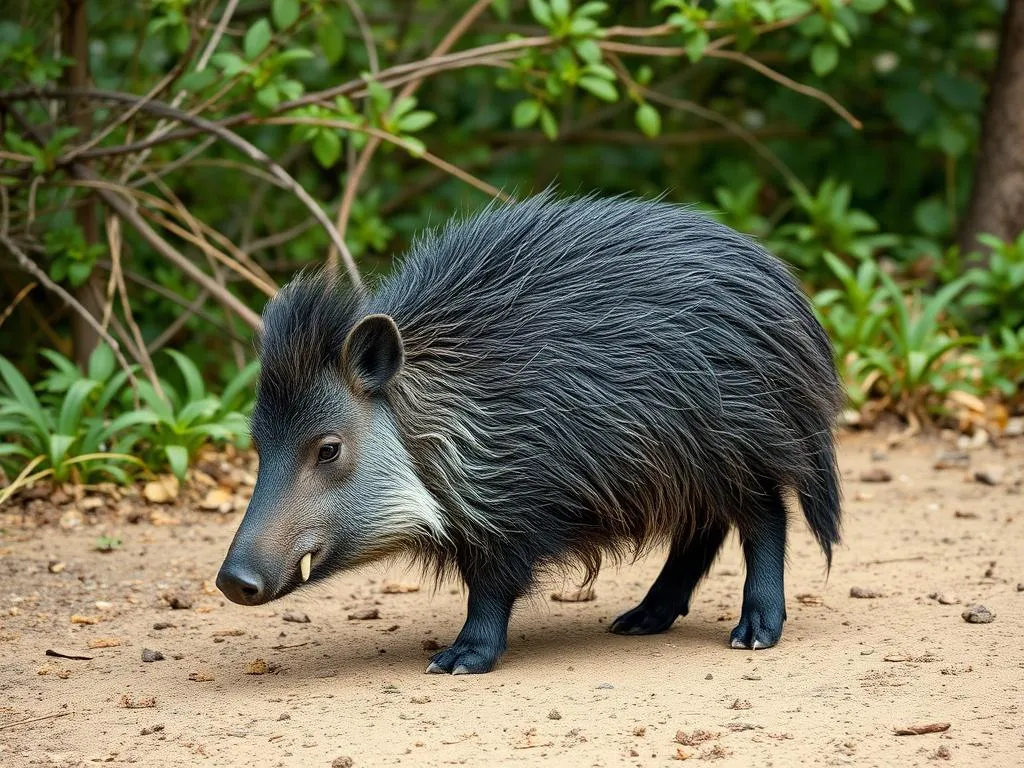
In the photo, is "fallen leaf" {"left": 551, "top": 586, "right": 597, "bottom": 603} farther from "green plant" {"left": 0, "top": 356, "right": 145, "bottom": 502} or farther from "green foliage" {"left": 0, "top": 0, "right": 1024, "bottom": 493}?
"green plant" {"left": 0, "top": 356, "right": 145, "bottom": 502}

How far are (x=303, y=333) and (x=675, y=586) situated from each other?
5.44 feet

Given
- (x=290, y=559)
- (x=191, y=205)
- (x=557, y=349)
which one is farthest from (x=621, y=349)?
(x=191, y=205)

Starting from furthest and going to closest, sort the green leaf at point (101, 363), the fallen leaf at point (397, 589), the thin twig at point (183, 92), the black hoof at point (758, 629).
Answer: the green leaf at point (101, 363), the thin twig at point (183, 92), the fallen leaf at point (397, 589), the black hoof at point (758, 629)

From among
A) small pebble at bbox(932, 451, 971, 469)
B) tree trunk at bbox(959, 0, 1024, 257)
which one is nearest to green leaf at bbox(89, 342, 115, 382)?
small pebble at bbox(932, 451, 971, 469)

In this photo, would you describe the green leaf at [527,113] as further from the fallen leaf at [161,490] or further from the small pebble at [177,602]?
the small pebble at [177,602]

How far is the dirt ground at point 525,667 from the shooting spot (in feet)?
11.9

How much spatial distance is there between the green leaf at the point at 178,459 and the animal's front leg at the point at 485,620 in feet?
7.60

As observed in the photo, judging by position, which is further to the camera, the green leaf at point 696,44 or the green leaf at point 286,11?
the green leaf at point 696,44

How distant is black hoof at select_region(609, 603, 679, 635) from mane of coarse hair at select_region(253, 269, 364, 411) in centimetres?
145

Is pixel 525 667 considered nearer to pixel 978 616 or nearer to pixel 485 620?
pixel 485 620

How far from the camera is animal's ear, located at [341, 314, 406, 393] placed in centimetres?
436

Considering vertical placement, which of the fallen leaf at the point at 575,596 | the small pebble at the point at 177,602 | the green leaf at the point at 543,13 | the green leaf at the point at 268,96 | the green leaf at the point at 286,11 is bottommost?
the fallen leaf at the point at 575,596

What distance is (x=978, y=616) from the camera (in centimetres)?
454

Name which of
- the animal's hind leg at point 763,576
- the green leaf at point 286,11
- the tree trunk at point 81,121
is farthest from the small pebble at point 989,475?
the tree trunk at point 81,121
